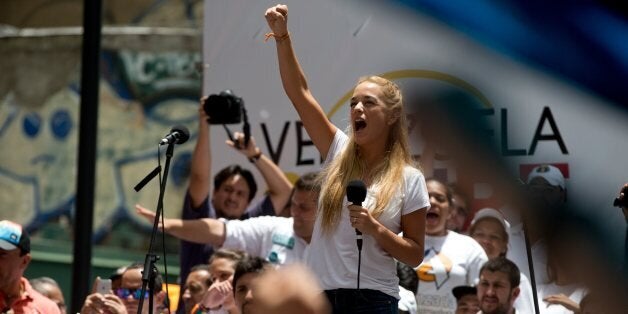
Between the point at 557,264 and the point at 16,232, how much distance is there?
4.33 metres

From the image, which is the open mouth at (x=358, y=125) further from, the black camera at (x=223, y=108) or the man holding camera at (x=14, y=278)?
the black camera at (x=223, y=108)

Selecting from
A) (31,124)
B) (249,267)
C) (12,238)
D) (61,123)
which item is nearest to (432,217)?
(249,267)

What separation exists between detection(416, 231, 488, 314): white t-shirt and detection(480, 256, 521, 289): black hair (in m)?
0.26

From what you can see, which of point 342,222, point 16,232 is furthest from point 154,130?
point 342,222

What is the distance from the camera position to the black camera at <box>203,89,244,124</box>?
19.4 ft

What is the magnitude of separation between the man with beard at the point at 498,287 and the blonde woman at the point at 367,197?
1.46m

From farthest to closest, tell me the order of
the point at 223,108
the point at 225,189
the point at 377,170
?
1. the point at 225,189
2. the point at 223,108
3. the point at 377,170

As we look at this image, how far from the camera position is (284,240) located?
5.57 metres

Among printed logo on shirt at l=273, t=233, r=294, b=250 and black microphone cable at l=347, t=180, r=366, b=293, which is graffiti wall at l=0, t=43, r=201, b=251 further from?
black microphone cable at l=347, t=180, r=366, b=293

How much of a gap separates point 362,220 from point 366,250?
0.66 feet

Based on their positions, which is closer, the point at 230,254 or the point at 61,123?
the point at 230,254

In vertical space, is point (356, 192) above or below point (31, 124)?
below

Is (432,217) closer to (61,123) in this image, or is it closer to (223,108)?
(223,108)

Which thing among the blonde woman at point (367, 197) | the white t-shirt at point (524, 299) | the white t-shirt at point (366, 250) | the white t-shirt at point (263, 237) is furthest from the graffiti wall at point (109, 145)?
the white t-shirt at point (366, 250)
